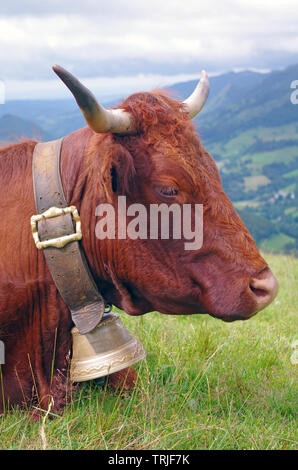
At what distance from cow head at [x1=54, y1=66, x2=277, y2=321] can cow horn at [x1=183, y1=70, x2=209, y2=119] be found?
0.49 meters

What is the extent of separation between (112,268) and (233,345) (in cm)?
224

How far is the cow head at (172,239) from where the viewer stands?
3068 millimetres

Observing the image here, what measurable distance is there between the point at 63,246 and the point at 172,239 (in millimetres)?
686

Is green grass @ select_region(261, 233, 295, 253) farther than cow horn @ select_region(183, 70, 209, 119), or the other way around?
green grass @ select_region(261, 233, 295, 253)

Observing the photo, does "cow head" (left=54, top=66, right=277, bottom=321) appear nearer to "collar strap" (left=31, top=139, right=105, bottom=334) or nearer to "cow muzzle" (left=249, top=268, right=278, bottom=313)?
"cow muzzle" (left=249, top=268, right=278, bottom=313)

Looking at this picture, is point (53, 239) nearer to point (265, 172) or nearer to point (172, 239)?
point (172, 239)

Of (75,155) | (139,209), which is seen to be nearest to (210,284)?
(139,209)

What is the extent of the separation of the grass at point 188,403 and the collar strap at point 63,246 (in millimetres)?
654

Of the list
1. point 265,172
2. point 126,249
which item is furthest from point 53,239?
point 265,172

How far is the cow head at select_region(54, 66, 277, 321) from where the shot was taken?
3068 millimetres

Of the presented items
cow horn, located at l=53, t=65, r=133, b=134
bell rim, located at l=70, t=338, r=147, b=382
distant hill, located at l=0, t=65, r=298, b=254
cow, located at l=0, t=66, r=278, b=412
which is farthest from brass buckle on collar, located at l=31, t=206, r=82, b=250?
distant hill, located at l=0, t=65, r=298, b=254

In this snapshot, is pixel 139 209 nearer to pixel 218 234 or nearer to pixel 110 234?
pixel 110 234

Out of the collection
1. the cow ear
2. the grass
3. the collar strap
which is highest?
the cow ear
